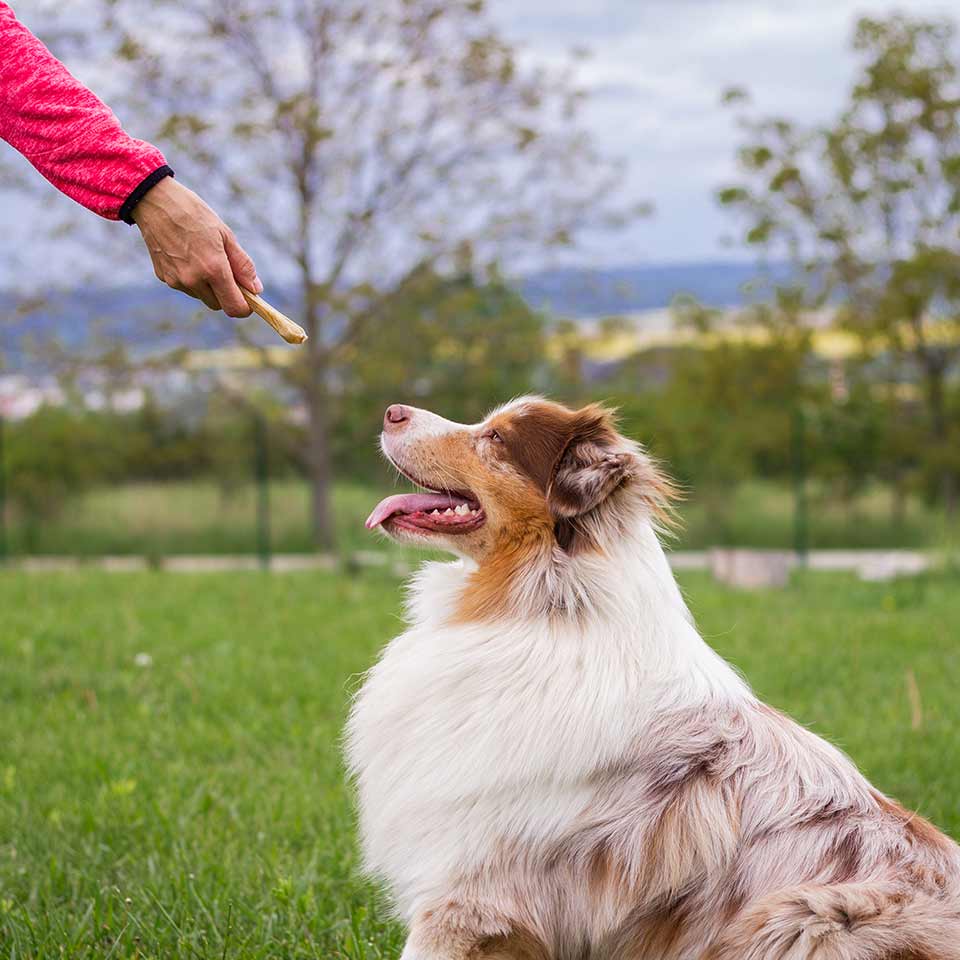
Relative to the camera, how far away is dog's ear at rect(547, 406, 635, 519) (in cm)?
334

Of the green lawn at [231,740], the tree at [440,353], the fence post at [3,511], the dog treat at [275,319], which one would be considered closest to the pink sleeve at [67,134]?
the dog treat at [275,319]

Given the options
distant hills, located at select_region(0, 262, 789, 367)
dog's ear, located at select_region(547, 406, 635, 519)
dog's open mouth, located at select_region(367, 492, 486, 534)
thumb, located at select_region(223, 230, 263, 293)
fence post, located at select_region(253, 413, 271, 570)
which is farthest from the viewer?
fence post, located at select_region(253, 413, 271, 570)

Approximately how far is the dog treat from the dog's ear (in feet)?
2.71

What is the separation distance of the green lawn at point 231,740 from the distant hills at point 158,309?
6.74 metres

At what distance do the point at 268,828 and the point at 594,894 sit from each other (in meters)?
2.03

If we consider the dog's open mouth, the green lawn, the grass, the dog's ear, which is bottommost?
the grass

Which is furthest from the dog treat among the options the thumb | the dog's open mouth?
the dog's open mouth

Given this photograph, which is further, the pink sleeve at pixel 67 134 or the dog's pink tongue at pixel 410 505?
the dog's pink tongue at pixel 410 505

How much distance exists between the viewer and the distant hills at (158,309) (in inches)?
661

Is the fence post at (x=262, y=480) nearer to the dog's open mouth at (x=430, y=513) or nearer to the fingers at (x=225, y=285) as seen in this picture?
the dog's open mouth at (x=430, y=513)

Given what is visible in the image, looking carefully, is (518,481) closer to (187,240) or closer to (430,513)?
(430,513)

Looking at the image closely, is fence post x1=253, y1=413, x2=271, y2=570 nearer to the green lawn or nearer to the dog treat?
the green lawn

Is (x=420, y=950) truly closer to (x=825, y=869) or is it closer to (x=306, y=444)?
(x=825, y=869)

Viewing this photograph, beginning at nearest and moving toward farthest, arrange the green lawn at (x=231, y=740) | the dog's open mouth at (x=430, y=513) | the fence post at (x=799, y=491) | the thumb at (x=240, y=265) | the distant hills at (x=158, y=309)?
the thumb at (x=240, y=265), the dog's open mouth at (x=430, y=513), the green lawn at (x=231, y=740), the distant hills at (x=158, y=309), the fence post at (x=799, y=491)
